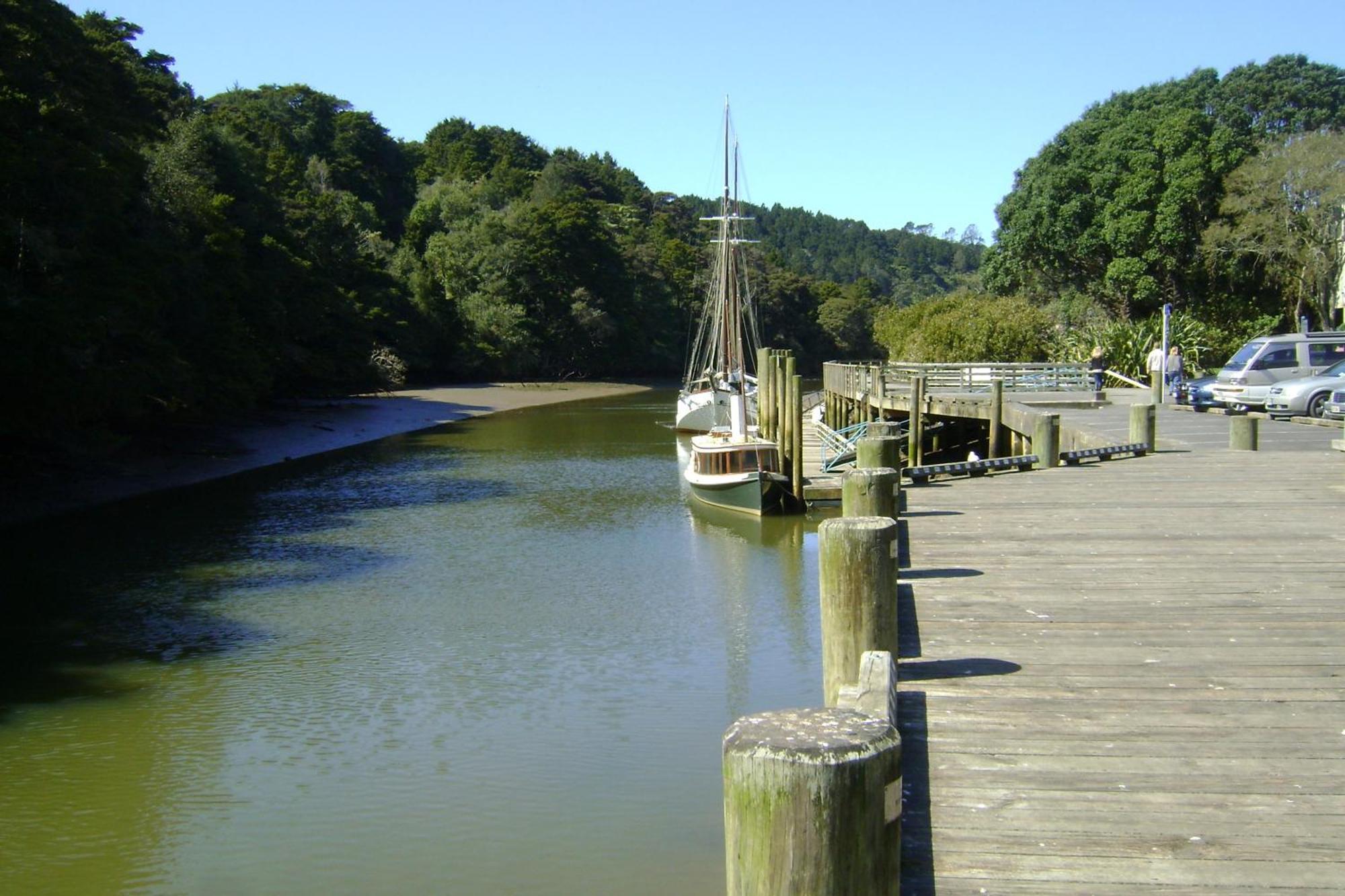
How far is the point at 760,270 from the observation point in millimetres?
97125

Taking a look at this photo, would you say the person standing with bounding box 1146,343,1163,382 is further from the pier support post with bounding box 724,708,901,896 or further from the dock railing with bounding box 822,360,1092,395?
the pier support post with bounding box 724,708,901,896

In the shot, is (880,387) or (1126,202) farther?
(1126,202)

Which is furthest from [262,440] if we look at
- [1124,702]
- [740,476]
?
[1124,702]

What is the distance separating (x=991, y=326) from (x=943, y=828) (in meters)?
44.0

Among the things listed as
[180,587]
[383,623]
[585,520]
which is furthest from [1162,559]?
[585,520]

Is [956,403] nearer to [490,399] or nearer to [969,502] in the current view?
[969,502]

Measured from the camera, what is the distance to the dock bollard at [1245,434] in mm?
16625

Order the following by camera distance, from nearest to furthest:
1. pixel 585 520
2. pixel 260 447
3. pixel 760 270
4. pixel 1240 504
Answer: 1. pixel 1240 504
2. pixel 585 520
3. pixel 260 447
4. pixel 760 270

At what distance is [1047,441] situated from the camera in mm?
14758

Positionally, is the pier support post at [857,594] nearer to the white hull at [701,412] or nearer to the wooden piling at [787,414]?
the wooden piling at [787,414]

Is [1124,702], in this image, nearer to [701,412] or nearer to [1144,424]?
[1144,424]

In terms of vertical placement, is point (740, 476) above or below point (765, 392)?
below

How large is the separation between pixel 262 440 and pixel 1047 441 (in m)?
29.1

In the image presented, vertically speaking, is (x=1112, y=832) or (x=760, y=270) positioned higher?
(x=760, y=270)
